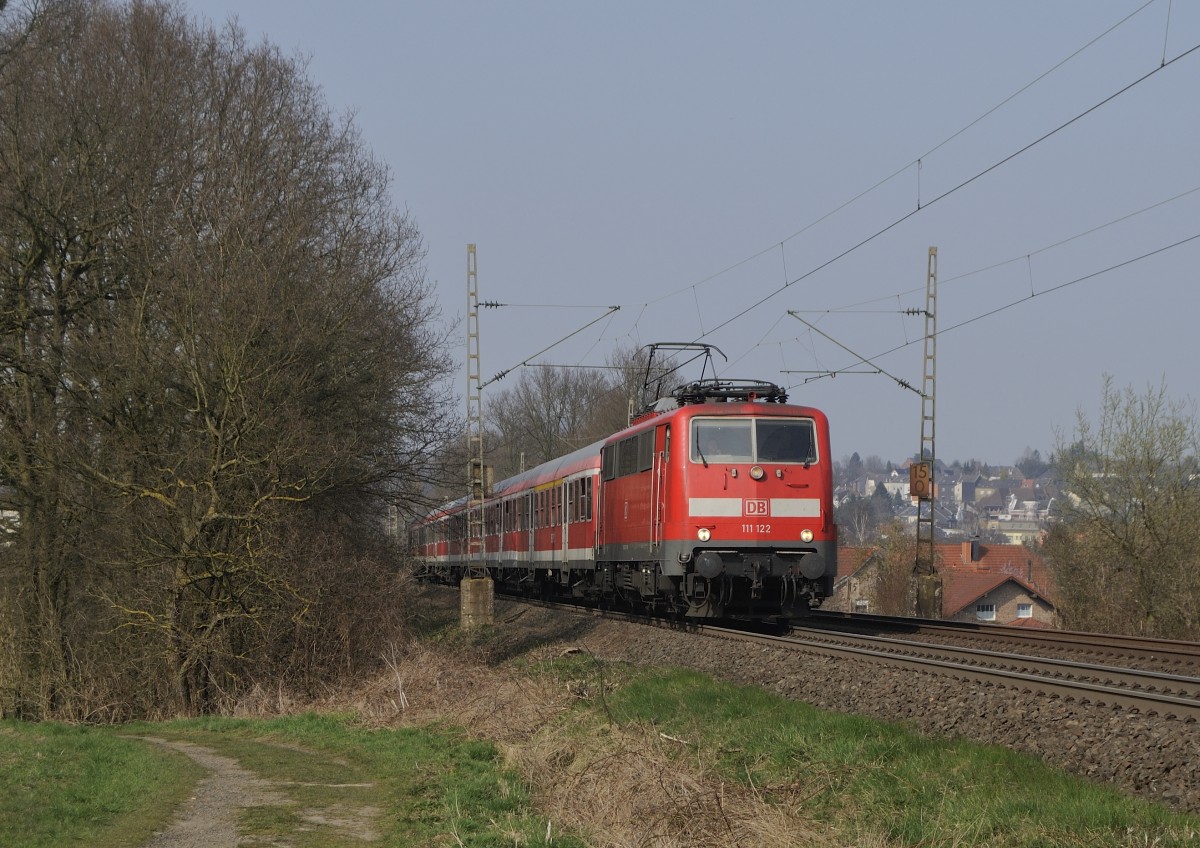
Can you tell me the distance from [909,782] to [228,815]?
490 cm

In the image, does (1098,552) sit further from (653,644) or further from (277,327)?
(277,327)

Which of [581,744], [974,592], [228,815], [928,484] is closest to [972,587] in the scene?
[974,592]

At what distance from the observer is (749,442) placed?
19.9 meters

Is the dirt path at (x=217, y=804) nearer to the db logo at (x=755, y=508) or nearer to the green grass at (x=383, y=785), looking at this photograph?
the green grass at (x=383, y=785)

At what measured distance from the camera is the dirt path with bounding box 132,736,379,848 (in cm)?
880

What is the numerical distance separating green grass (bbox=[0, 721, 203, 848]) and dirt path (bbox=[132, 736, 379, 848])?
0.53 feet

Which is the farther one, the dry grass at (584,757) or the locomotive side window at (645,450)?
the locomotive side window at (645,450)

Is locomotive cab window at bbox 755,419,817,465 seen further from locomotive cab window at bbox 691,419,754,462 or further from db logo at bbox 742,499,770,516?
db logo at bbox 742,499,770,516

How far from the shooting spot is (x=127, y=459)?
20.0 metres

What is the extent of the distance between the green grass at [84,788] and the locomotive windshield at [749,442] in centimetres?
908

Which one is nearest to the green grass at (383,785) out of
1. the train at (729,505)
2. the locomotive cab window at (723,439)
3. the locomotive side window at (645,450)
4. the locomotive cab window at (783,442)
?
the train at (729,505)

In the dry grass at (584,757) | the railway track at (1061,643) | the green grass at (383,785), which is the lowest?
the green grass at (383,785)

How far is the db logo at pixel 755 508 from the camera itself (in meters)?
19.6

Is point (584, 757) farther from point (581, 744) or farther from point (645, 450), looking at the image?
point (645, 450)
